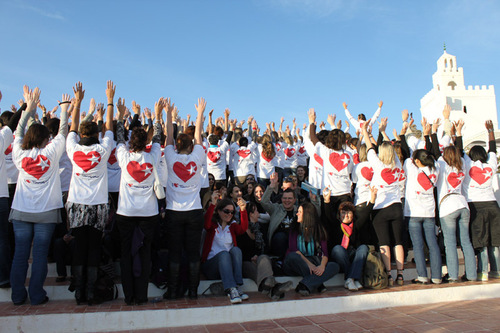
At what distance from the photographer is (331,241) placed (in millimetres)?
6375

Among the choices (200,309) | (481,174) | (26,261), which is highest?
(481,174)

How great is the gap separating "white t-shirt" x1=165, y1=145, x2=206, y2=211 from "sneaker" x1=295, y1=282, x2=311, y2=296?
1811 mm

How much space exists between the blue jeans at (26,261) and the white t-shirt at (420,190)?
5296 mm

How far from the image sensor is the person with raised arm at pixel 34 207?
15.1 feet

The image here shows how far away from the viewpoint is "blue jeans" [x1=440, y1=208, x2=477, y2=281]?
19.7 ft

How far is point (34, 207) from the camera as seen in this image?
4.62 metres

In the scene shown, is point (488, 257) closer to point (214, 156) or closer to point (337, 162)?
point (337, 162)

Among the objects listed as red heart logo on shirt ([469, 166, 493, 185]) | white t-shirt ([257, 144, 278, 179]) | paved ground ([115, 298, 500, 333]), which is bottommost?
paved ground ([115, 298, 500, 333])

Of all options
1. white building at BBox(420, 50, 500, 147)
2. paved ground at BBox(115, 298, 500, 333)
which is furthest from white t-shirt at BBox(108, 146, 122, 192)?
white building at BBox(420, 50, 500, 147)

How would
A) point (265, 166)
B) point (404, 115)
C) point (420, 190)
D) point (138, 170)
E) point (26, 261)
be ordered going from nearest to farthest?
point (26, 261) < point (138, 170) < point (420, 190) < point (404, 115) < point (265, 166)

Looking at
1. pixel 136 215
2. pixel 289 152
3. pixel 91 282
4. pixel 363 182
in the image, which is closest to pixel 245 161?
pixel 289 152

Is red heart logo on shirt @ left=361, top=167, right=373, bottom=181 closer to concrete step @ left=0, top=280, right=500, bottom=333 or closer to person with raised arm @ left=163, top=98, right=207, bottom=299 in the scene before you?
concrete step @ left=0, top=280, right=500, bottom=333

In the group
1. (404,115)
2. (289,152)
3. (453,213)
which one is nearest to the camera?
(453,213)

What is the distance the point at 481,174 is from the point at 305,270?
11.8 ft
